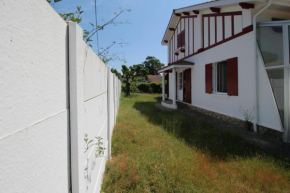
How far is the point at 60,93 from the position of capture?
99 centimetres

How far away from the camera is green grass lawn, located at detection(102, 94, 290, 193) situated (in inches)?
105

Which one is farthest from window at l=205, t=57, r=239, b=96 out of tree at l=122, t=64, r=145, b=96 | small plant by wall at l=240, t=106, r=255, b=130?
tree at l=122, t=64, r=145, b=96

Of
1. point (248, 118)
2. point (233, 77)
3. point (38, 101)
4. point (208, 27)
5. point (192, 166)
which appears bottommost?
point (192, 166)

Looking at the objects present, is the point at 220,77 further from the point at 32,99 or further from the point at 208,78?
the point at 32,99

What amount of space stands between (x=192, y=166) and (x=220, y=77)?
5.88 meters

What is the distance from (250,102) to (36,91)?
6.54 metres

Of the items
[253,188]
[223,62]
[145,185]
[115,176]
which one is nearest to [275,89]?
[223,62]

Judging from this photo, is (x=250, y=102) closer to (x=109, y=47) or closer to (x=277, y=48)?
(x=277, y=48)

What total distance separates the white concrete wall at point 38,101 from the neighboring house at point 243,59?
5.63 meters

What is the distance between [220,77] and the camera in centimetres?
793

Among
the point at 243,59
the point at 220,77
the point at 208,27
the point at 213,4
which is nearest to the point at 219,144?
the point at 243,59

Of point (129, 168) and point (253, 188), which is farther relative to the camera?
point (129, 168)

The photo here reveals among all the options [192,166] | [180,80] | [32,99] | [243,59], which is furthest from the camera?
[180,80]

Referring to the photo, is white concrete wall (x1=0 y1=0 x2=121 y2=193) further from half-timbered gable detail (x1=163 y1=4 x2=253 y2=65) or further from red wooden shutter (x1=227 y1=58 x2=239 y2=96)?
red wooden shutter (x1=227 y1=58 x2=239 y2=96)
